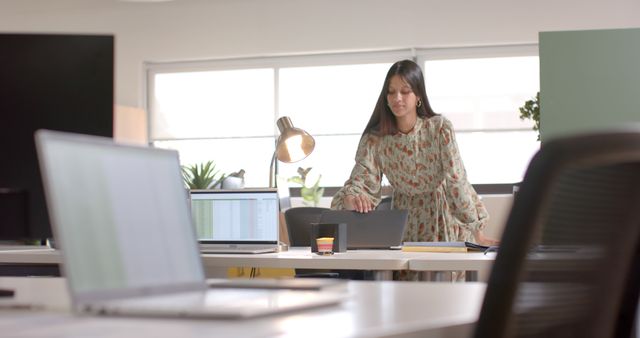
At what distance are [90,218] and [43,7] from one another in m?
9.17

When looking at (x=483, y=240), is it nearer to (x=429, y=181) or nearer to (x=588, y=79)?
(x=429, y=181)

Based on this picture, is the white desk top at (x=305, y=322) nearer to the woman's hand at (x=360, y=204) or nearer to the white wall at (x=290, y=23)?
the woman's hand at (x=360, y=204)

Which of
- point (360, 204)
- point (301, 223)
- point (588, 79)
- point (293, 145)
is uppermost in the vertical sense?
point (588, 79)

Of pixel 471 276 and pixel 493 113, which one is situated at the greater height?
pixel 493 113

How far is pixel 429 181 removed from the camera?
3973mm

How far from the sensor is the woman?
3945 millimetres

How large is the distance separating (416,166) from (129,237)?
2.93 meters

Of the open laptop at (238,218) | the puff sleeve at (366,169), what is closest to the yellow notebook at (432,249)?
the open laptop at (238,218)

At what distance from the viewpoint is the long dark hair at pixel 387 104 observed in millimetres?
4016

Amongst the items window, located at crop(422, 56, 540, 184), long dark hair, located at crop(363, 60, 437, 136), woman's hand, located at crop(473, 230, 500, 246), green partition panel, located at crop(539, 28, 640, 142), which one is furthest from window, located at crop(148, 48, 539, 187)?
woman's hand, located at crop(473, 230, 500, 246)

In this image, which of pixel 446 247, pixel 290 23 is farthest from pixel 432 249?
pixel 290 23

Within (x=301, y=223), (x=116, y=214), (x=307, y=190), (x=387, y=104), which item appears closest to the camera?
(x=116, y=214)

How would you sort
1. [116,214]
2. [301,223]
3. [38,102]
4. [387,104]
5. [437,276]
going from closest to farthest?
[116,214]
[38,102]
[437,276]
[387,104]
[301,223]

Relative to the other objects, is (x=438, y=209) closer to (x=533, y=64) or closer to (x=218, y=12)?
(x=533, y=64)
